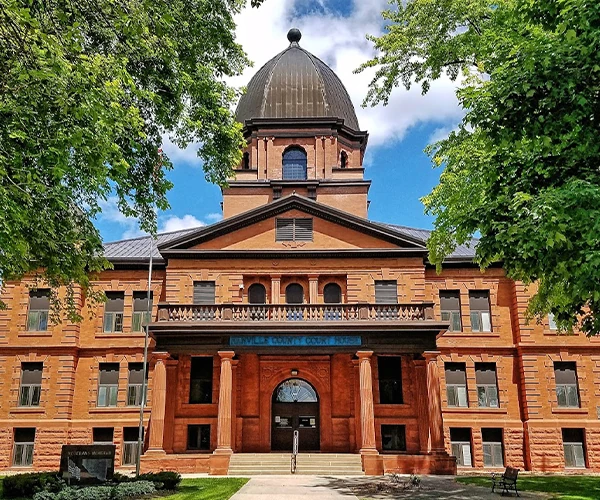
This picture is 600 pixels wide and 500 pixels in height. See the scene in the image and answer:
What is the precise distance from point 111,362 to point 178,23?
62.8ft

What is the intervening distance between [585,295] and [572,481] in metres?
14.0

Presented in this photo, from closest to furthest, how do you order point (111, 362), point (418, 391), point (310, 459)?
1. point (310, 459)
2. point (418, 391)
3. point (111, 362)

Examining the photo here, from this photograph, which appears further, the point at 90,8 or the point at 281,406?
the point at 281,406

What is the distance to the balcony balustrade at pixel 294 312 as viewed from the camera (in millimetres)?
24641

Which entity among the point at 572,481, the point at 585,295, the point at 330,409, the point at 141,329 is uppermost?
the point at 141,329

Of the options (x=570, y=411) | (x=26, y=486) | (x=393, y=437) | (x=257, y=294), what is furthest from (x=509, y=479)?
(x=257, y=294)

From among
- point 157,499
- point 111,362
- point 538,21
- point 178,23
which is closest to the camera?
point 538,21

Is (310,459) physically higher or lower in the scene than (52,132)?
lower

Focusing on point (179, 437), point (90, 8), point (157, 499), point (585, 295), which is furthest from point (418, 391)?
point (90, 8)

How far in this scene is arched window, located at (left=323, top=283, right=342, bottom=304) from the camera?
90.7 feet

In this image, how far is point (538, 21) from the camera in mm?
10422

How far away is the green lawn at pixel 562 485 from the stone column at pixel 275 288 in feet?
36.6

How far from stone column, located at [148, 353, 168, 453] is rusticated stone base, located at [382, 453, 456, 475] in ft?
30.0

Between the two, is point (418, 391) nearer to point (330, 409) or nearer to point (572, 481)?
point (330, 409)
